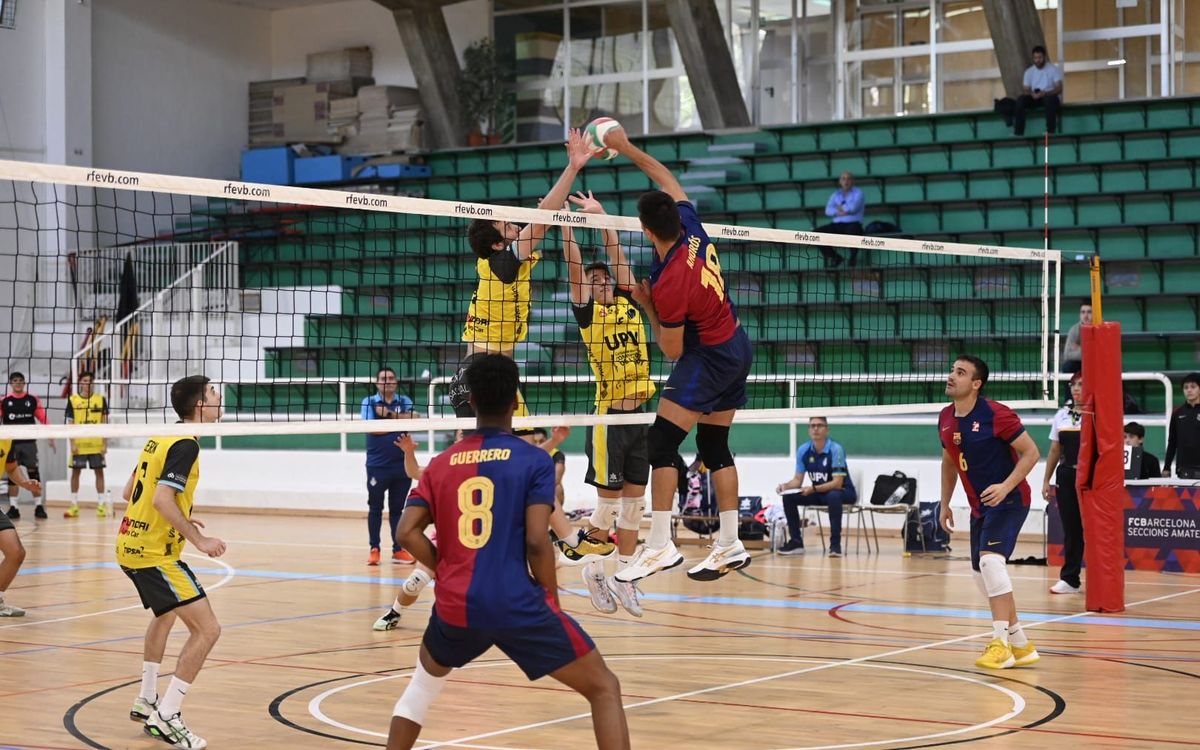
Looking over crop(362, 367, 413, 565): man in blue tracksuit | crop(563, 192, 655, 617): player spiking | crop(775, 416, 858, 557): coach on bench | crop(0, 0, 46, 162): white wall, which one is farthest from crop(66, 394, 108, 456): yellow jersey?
crop(563, 192, 655, 617): player spiking

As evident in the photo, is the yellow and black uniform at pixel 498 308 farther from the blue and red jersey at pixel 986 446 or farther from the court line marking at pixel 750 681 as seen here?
the blue and red jersey at pixel 986 446

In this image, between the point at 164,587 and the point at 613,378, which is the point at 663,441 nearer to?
the point at 613,378

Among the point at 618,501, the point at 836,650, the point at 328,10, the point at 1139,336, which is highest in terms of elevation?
the point at 328,10

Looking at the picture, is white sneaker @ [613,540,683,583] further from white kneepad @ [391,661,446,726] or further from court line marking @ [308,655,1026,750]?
white kneepad @ [391,661,446,726]

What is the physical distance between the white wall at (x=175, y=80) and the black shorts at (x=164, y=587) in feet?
63.7

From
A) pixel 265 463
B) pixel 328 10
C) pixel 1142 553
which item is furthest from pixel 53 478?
pixel 1142 553

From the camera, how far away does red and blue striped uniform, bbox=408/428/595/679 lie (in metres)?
4.71

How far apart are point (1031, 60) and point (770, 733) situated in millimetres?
15798

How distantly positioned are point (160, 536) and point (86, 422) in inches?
467

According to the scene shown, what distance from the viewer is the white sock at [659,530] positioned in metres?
7.70

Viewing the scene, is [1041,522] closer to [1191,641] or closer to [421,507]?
[1191,641]

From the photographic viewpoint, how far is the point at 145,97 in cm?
2575

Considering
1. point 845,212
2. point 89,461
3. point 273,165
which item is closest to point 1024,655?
point 845,212

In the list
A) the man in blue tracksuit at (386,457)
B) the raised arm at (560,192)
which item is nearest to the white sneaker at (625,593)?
the raised arm at (560,192)
